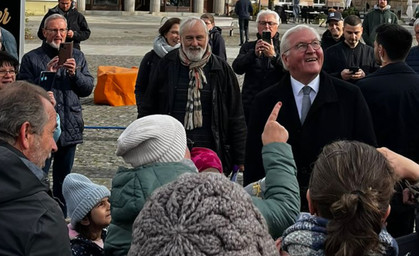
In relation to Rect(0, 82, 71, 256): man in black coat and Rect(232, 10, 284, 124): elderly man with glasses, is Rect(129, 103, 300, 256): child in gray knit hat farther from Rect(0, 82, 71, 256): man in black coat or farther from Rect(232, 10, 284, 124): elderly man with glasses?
Rect(232, 10, 284, 124): elderly man with glasses

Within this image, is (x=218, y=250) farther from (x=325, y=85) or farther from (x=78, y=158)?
(x=78, y=158)

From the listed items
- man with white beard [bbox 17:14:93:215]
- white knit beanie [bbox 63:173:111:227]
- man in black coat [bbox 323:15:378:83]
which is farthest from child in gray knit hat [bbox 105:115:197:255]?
man in black coat [bbox 323:15:378:83]

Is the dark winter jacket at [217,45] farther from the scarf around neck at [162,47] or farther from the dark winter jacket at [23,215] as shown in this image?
the dark winter jacket at [23,215]

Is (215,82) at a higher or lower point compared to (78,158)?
Result: higher

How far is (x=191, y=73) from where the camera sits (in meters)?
5.97

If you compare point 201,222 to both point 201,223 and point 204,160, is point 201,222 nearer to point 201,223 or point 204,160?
point 201,223

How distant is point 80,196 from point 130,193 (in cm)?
145

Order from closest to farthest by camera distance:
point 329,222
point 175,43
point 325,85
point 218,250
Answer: point 218,250
point 329,222
point 325,85
point 175,43

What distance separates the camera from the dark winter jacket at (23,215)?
2619 mm

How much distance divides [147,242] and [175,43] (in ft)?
19.1

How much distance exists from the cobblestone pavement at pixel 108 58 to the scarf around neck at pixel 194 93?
2267 mm

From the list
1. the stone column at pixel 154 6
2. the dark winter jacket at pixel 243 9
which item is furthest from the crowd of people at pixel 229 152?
the stone column at pixel 154 6

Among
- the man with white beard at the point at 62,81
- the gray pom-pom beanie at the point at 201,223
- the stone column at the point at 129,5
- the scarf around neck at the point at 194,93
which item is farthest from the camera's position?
the stone column at the point at 129,5

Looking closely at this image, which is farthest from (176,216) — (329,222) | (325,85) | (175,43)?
(175,43)
